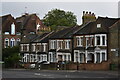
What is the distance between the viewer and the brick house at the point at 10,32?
3138 inches

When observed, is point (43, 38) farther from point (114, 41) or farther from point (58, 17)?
point (58, 17)

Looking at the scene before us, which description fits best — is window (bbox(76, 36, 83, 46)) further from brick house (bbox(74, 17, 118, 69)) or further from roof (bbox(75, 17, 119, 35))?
roof (bbox(75, 17, 119, 35))

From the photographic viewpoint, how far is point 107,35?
162 feet

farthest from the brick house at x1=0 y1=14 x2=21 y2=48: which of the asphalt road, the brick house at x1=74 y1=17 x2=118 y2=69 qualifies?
the asphalt road

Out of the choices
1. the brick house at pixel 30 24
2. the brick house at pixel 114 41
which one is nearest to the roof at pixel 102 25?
the brick house at pixel 114 41

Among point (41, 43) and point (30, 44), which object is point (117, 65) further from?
point (30, 44)

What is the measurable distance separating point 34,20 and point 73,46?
3157 centimetres

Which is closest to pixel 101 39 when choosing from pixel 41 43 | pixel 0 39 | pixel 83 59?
pixel 83 59

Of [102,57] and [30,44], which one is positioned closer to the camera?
[102,57]

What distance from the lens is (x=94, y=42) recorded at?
5166 centimetres

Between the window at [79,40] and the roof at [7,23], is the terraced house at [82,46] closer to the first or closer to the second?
the window at [79,40]

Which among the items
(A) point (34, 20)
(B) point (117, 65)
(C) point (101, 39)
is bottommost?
(B) point (117, 65)

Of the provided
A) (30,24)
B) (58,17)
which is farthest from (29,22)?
(58,17)

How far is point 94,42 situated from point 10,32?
113ft
